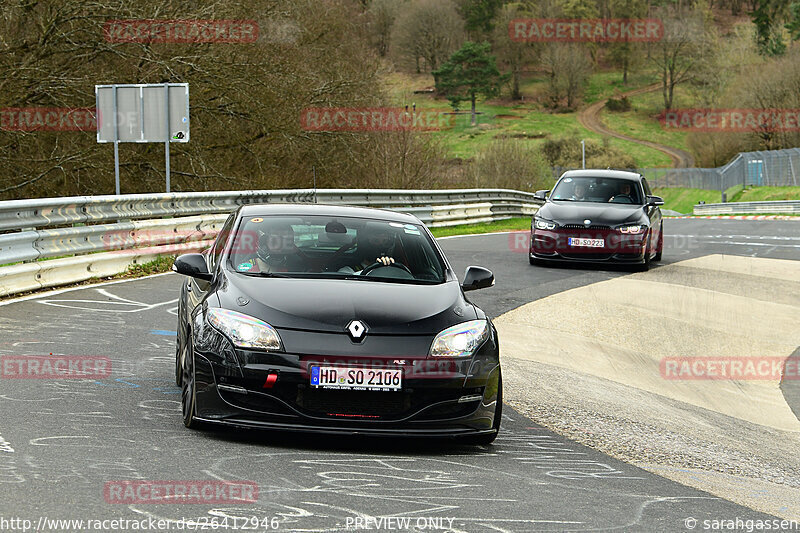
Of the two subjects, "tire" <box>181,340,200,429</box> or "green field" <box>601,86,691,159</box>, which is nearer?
"tire" <box>181,340,200,429</box>

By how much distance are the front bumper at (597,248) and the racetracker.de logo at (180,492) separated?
44.3 ft

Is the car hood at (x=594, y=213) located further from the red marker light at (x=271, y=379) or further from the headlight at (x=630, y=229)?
the red marker light at (x=271, y=379)

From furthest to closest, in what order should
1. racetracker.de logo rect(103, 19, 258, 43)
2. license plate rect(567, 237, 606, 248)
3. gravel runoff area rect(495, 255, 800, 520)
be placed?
racetracker.de logo rect(103, 19, 258, 43) → license plate rect(567, 237, 606, 248) → gravel runoff area rect(495, 255, 800, 520)

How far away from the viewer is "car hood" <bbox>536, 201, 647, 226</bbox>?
17922mm

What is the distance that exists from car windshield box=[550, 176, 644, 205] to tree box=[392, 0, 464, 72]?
126 m

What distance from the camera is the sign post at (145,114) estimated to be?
757 inches

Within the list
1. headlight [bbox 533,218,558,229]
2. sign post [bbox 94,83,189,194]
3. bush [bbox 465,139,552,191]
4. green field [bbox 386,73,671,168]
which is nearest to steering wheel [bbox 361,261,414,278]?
headlight [bbox 533,218,558,229]

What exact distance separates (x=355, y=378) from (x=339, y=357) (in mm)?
143

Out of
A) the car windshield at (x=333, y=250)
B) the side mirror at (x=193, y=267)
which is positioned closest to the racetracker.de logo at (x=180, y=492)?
the car windshield at (x=333, y=250)

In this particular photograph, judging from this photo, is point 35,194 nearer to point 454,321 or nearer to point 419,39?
point 454,321

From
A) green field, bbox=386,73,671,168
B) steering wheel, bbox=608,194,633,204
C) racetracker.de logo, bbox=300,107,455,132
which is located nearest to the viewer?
steering wheel, bbox=608,194,633,204

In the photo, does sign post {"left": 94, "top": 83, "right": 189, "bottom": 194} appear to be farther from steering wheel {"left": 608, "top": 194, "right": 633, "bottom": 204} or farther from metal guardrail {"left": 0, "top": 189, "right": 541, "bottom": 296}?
steering wheel {"left": 608, "top": 194, "right": 633, "bottom": 204}

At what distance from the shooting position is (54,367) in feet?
26.9

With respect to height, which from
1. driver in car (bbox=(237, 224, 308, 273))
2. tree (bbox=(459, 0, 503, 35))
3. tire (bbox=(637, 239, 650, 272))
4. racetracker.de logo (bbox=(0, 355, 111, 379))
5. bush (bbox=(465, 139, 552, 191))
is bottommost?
bush (bbox=(465, 139, 552, 191))
